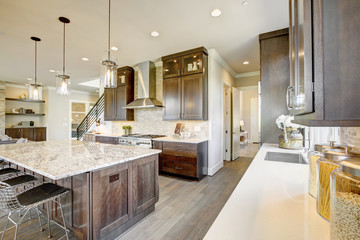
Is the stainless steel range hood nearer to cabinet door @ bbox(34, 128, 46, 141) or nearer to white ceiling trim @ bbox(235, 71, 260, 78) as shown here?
white ceiling trim @ bbox(235, 71, 260, 78)

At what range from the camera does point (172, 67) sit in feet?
13.3

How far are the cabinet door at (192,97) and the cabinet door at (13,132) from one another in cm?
772

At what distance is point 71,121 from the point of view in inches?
336

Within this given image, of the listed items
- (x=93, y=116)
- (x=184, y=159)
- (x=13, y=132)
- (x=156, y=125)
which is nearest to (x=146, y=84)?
(x=156, y=125)

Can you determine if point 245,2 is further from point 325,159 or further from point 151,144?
point 151,144

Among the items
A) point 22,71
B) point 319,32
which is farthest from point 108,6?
point 22,71

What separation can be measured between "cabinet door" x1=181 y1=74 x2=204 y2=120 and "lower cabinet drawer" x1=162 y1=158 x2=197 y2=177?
Result: 1070 mm

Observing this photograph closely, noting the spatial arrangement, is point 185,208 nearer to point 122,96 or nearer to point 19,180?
point 19,180

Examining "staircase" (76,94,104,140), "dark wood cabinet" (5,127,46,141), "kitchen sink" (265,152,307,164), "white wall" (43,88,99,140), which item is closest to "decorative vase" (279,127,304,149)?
"kitchen sink" (265,152,307,164)

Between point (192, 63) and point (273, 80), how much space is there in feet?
5.83

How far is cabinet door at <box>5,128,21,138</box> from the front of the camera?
669 cm

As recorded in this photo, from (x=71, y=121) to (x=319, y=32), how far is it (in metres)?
10.2

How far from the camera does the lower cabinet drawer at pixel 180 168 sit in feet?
11.1

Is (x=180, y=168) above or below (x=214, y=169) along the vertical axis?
above
